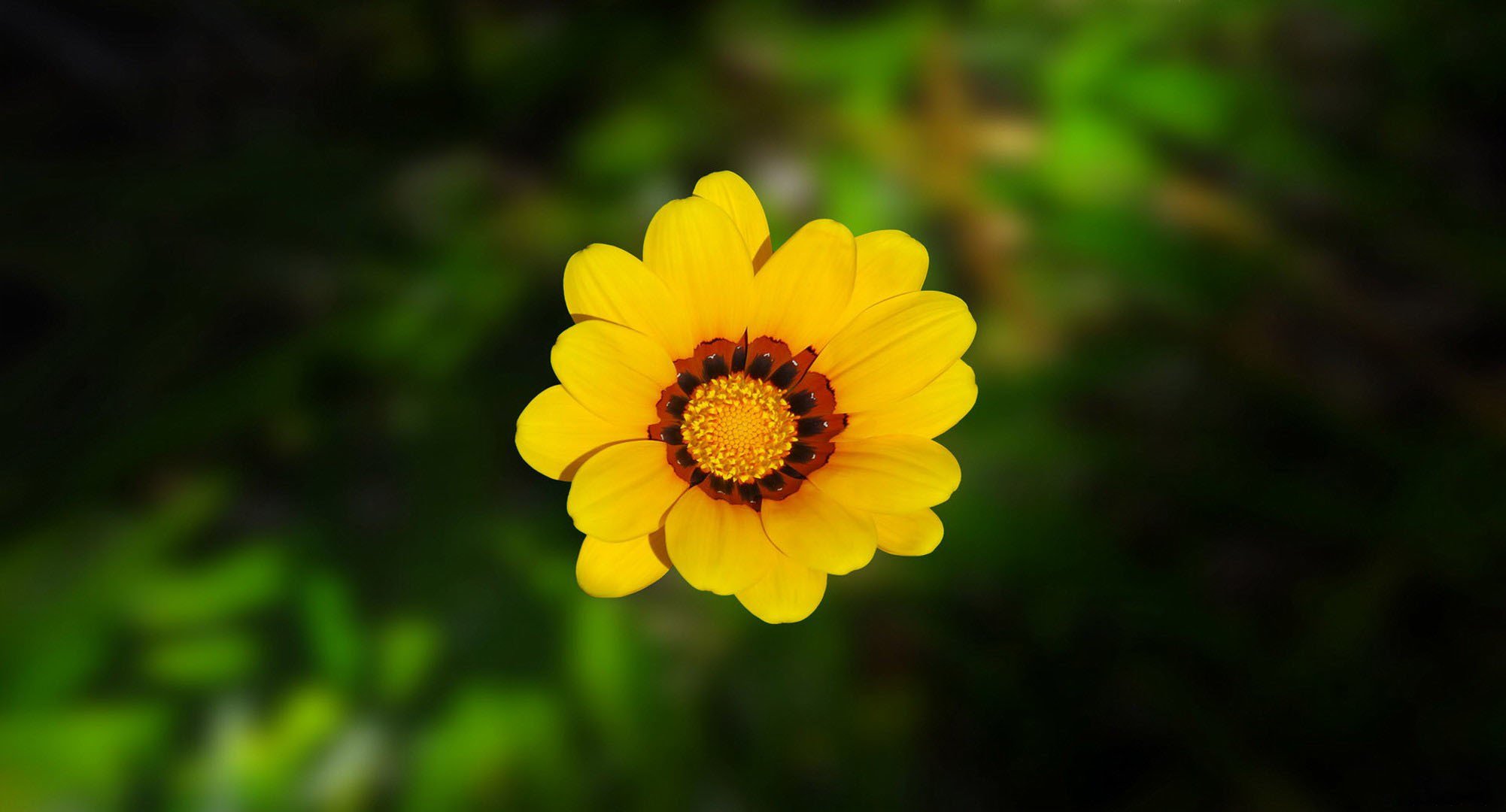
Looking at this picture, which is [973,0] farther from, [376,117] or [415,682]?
[415,682]

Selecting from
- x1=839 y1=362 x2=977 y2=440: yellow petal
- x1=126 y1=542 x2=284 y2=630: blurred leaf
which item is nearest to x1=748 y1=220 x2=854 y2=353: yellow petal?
x1=839 y1=362 x2=977 y2=440: yellow petal

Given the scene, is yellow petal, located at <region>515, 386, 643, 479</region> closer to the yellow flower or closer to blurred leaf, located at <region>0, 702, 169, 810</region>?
the yellow flower

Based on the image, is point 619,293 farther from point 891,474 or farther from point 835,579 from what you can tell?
point 835,579

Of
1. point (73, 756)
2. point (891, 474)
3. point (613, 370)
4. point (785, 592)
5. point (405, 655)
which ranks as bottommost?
point (785, 592)

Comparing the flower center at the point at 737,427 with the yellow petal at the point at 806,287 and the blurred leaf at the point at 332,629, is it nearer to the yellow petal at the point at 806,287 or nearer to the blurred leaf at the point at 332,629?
the yellow petal at the point at 806,287

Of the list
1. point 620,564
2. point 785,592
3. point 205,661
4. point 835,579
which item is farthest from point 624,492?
point 205,661
